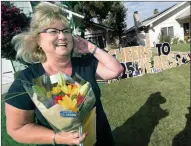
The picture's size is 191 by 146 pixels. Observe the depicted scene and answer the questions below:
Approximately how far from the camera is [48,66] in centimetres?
183

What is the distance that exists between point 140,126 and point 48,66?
3325 millimetres

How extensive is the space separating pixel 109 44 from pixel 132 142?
21.8 meters

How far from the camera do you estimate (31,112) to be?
1669 millimetres

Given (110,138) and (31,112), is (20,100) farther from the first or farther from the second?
(110,138)

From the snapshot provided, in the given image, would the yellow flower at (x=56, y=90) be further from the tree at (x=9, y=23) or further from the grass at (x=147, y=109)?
the tree at (x=9, y=23)

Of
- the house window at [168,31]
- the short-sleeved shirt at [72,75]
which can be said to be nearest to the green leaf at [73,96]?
the short-sleeved shirt at [72,75]

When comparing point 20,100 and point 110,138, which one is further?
point 110,138

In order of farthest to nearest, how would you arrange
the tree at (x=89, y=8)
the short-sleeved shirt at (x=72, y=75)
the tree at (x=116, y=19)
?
the tree at (x=116, y=19), the tree at (x=89, y=8), the short-sleeved shirt at (x=72, y=75)

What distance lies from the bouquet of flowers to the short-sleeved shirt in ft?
0.47

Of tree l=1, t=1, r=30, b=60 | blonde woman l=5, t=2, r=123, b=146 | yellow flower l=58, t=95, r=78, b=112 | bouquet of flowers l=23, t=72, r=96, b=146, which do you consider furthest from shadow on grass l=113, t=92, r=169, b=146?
tree l=1, t=1, r=30, b=60

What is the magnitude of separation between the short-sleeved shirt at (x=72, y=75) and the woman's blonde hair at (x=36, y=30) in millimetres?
136

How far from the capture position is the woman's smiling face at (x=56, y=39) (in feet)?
5.79

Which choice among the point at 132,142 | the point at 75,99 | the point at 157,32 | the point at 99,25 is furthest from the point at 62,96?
the point at 157,32

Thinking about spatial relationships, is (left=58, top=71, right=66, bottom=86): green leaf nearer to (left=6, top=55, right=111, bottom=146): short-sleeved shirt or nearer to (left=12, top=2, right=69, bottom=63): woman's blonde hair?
(left=6, top=55, right=111, bottom=146): short-sleeved shirt
